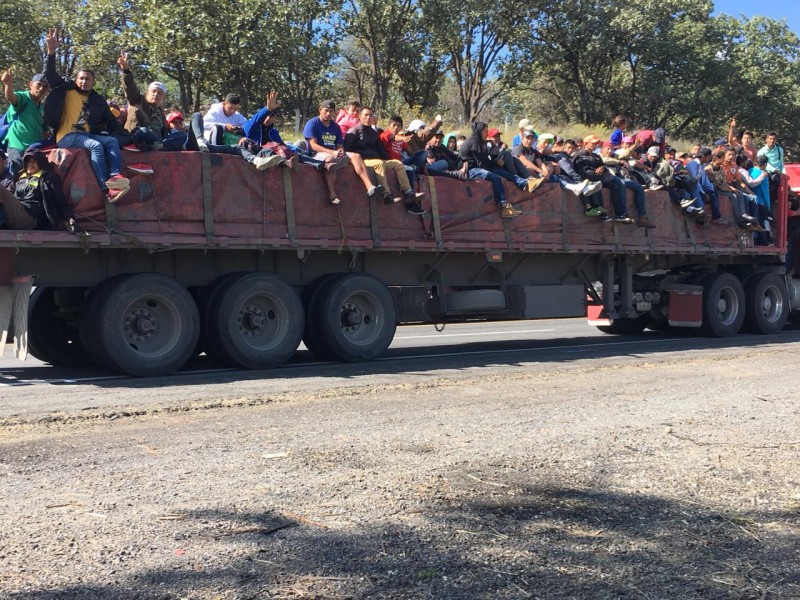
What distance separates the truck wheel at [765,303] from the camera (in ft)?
57.2

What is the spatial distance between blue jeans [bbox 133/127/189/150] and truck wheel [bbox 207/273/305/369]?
5.38ft

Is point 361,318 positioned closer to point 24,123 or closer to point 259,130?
point 259,130

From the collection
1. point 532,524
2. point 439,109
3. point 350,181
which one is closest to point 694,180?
point 350,181

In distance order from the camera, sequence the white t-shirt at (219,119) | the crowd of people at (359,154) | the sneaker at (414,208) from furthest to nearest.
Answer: the sneaker at (414,208) < the white t-shirt at (219,119) < the crowd of people at (359,154)

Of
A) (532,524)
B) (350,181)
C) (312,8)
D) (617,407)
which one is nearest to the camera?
(532,524)

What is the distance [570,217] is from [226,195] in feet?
19.4

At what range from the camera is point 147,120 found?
35.2ft

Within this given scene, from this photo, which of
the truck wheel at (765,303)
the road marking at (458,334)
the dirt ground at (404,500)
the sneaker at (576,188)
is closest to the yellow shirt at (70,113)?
the dirt ground at (404,500)

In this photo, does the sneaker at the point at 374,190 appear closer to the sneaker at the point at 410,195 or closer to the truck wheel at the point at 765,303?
the sneaker at the point at 410,195

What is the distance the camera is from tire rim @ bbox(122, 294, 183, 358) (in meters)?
10.1

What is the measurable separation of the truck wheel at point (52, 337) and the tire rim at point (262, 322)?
187cm

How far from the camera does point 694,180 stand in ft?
53.6

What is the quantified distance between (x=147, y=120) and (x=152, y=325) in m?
2.41

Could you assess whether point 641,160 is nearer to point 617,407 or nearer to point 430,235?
point 430,235
